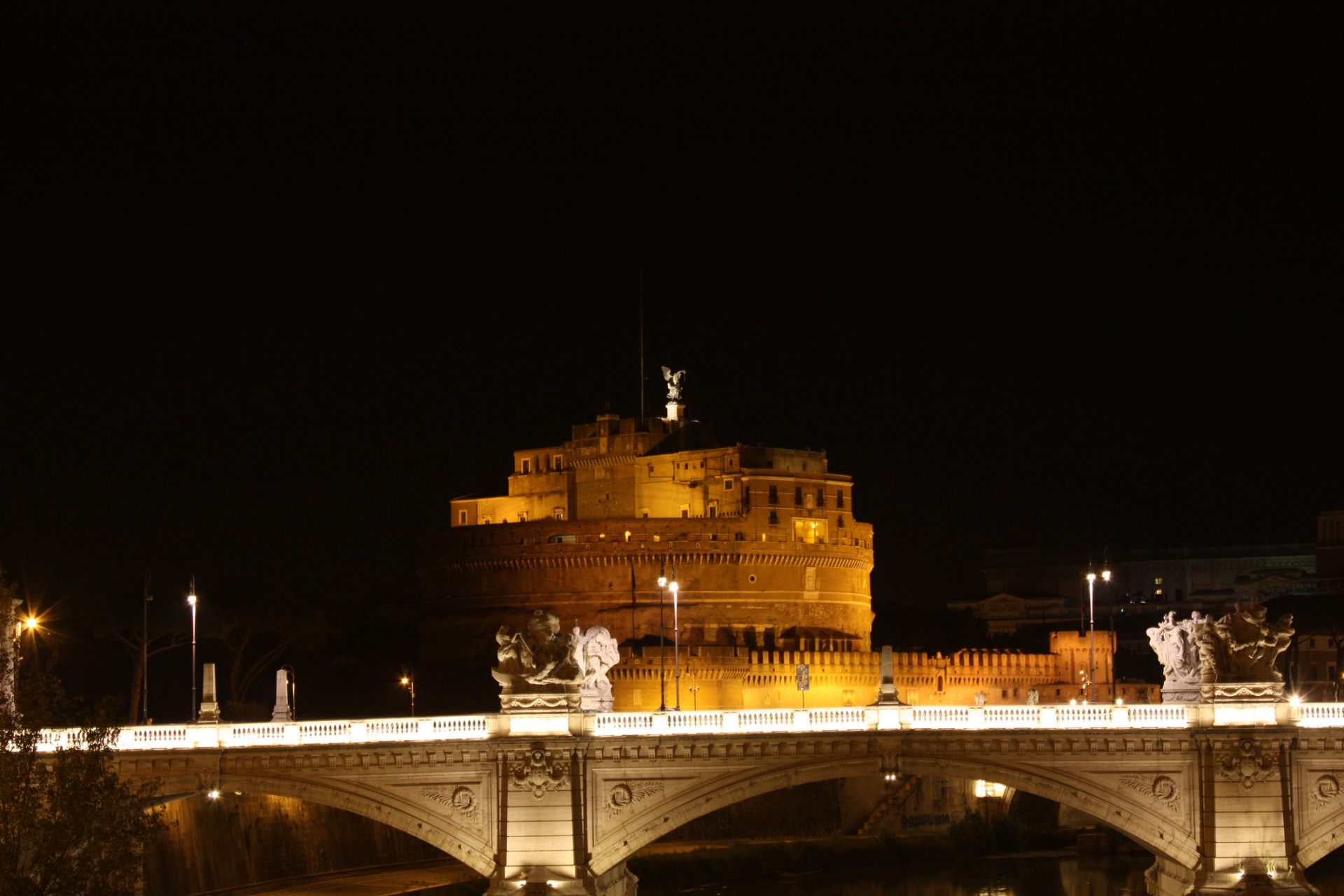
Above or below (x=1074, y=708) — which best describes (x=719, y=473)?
above

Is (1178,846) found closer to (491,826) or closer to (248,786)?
(491,826)

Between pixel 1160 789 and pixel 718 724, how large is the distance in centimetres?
849

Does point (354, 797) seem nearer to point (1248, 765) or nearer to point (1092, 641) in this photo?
point (1248, 765)

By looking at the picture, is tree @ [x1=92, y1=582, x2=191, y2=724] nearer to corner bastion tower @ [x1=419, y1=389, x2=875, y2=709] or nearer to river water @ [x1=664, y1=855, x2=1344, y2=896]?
corner bastion tower @ [x1=419, y1=389, x2=875, y2=709]

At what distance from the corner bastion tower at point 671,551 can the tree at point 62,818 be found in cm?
5725

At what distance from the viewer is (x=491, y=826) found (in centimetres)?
4319

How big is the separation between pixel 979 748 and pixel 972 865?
89.5 ft

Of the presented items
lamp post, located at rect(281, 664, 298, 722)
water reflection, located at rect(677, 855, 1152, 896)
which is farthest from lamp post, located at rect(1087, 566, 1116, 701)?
lamp post, located at rect(281, 664, 298, 722)

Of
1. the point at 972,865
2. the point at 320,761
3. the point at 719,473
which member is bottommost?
the point at 972,865

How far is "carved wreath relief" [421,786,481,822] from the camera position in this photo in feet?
142

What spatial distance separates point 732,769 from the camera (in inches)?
1718

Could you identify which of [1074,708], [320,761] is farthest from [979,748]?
[320,761]

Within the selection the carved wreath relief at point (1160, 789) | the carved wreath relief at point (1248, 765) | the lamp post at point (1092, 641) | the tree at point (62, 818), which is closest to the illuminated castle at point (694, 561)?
the lamp post at point (1092, 641)

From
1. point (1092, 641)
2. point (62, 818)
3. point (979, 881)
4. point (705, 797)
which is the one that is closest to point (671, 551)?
point (979, 881)
